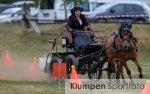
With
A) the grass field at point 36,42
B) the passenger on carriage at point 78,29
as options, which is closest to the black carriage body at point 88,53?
the passenger on carriage at point 78,29

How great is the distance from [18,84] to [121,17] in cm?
1937

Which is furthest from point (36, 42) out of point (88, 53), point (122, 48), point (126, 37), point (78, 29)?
point (126, 37)

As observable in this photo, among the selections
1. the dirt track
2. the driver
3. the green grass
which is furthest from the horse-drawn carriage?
the dirt track

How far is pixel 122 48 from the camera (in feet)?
50.7

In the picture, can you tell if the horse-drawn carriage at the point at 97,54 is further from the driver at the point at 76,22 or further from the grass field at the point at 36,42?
the grass field at the point at 36,42

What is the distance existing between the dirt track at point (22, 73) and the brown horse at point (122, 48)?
2424mm

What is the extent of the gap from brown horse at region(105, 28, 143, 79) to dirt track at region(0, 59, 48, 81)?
7.95 feet

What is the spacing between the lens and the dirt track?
1758 cm

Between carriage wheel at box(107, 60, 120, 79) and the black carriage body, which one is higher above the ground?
the black carriage body

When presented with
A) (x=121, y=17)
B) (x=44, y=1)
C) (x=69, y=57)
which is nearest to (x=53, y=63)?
(x=69, y=57)

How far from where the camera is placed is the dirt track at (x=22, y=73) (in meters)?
17.6

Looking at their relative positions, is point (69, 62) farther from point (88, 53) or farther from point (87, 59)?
point (88, 53)

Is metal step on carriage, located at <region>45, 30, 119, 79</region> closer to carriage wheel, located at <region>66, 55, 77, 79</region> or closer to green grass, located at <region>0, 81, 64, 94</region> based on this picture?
carriage wheel, located at <region>66, 55, 77, 79</region>

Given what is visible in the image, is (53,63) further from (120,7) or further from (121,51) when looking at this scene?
(120,7)
